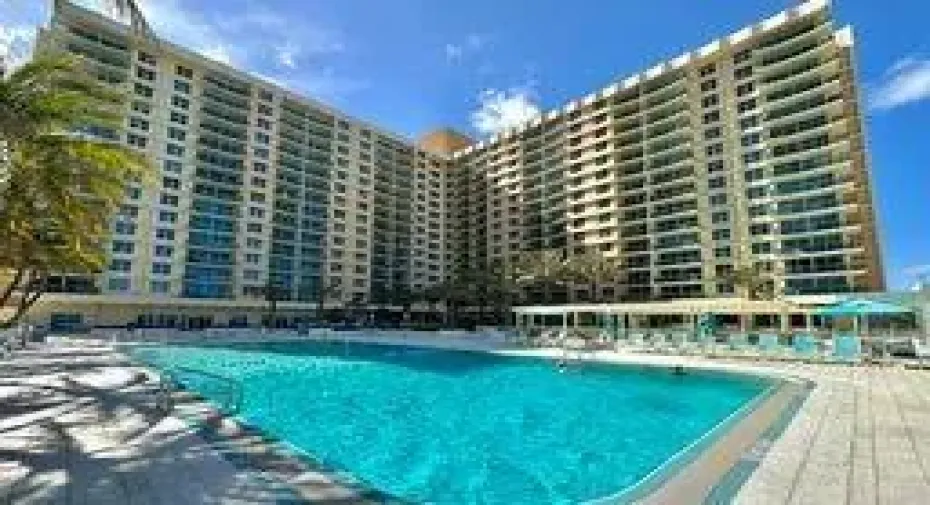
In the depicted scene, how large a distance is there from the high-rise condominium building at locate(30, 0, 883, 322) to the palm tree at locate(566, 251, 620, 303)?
266cm

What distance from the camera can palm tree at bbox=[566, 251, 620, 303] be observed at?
69.4 meters

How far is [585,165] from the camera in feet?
259

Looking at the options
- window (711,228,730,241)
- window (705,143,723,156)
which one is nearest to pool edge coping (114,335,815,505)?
window (711,228,730,241)

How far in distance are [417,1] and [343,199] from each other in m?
61.8

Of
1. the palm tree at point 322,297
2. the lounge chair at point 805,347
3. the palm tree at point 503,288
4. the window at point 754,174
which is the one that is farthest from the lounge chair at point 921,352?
the palm tree at point 322,297

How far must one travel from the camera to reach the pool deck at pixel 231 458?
6930 mm

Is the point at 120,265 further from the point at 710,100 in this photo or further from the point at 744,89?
the point at 744,89

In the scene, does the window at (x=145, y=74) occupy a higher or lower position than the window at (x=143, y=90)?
higher

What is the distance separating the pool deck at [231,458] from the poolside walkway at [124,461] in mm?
20

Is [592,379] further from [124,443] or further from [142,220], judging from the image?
A: [142,220]

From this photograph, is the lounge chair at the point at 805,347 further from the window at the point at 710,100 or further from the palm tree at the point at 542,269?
the window at the point at 710,100

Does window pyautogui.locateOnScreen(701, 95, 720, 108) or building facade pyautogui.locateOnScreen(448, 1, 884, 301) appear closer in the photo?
building facade pyautogui.locateOnScreen(448, 1, 884, 301)

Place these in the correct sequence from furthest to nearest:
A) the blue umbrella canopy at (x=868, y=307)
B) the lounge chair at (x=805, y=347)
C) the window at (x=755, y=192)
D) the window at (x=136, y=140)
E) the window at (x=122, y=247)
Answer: the window at (x=755, y=192), the window at (x=136, y=140), the window at (x=122, y=247), the lounge chair at (x=805, y=347), the blue umbrella canopy at (x=868, y=307)

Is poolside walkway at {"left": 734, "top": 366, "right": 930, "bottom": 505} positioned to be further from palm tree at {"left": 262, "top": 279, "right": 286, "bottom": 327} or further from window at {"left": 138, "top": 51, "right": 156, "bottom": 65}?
window at {"left": 138, "top": 51, "right": 156, "bottom": 65}
